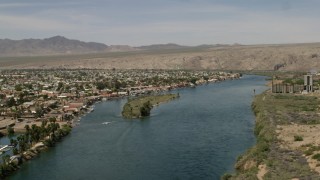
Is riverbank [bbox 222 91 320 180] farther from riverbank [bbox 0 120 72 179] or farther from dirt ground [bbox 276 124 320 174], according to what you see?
riverbank [bbox 0 120 72 179]

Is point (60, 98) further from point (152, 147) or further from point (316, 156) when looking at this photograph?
point (316, 156)

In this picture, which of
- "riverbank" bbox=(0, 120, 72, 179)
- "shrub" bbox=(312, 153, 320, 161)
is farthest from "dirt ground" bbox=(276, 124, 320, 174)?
"riverbank" bbox=(0, 120, 72, 179)

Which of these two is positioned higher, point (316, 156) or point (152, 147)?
point (316, 156)

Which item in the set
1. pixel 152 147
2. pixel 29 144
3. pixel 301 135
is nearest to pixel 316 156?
pixel 301 135

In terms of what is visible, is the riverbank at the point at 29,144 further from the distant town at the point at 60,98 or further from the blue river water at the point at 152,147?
the distant town at the point at 60,98

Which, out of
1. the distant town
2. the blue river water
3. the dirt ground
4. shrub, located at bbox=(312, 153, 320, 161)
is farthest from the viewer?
the distant town

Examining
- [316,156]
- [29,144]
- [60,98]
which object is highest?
[316,156]

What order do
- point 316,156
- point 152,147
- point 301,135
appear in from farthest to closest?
point 152,147 < point 301,135 < point 316,156

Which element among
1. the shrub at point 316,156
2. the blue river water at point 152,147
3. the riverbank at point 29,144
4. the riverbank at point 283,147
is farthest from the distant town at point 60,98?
the shrub at point 316,156
